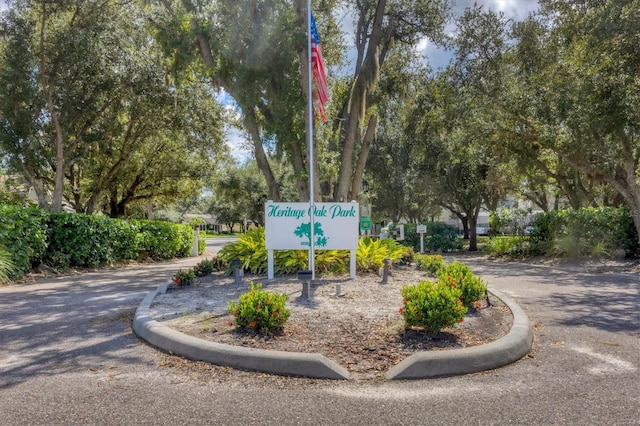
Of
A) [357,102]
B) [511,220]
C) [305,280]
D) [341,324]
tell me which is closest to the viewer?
[341,324]

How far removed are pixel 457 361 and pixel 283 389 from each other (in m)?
1.60

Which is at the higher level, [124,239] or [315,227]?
[315,227]

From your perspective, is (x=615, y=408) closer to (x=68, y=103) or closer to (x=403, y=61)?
(x=403, y=61)

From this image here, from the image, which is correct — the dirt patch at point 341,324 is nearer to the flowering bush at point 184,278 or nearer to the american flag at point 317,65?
the flowering bush at point 184,278

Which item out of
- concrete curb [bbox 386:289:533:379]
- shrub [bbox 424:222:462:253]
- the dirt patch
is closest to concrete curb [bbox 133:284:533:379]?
concrete curb [bbox 386:289:533:379]

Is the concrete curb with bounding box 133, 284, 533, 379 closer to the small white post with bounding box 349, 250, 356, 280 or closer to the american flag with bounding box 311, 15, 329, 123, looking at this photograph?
the small white post with bounding box 349, 250, 356, 280

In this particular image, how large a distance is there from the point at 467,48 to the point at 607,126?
18.0ft

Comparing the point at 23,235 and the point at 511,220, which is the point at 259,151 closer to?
the point at 23,235

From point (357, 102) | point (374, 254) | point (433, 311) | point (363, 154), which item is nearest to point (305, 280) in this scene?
point (433, 311)

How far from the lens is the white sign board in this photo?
9.34 m

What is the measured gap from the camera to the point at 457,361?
421 cm

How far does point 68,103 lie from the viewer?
51.4 ft

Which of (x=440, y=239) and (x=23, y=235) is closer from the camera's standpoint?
(x=23, y=235)

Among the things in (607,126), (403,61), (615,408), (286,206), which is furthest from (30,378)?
(607,126)
